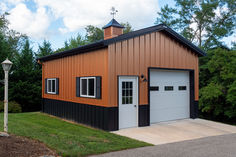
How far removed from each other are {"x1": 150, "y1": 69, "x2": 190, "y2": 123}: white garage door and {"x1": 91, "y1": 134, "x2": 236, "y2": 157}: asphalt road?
301cm

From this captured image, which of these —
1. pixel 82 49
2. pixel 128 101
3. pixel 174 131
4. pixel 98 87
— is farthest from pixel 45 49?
pixel 174 131

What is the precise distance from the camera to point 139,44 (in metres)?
9.28

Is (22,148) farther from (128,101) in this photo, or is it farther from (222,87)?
(222,87)

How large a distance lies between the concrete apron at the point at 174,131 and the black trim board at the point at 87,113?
1.69ft

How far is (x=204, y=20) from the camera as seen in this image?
2205cm

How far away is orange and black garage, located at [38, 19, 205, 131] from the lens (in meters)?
8.56

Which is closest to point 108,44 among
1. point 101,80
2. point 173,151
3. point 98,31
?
point 101,80

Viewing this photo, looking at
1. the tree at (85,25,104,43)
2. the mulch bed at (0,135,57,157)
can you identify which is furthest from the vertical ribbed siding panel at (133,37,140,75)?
the tree at (85,25,104,43)

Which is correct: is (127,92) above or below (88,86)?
below

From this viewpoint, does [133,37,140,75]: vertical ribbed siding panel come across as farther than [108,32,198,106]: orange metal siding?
Yes

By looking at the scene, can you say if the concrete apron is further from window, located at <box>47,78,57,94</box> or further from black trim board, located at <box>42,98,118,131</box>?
window, located at <box>47,78,57,94</box>

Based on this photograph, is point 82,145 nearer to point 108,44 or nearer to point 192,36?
point 108,44

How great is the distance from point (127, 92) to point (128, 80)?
47 cm

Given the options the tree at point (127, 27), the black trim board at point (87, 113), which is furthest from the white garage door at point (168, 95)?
the tree at point (127, 27)
